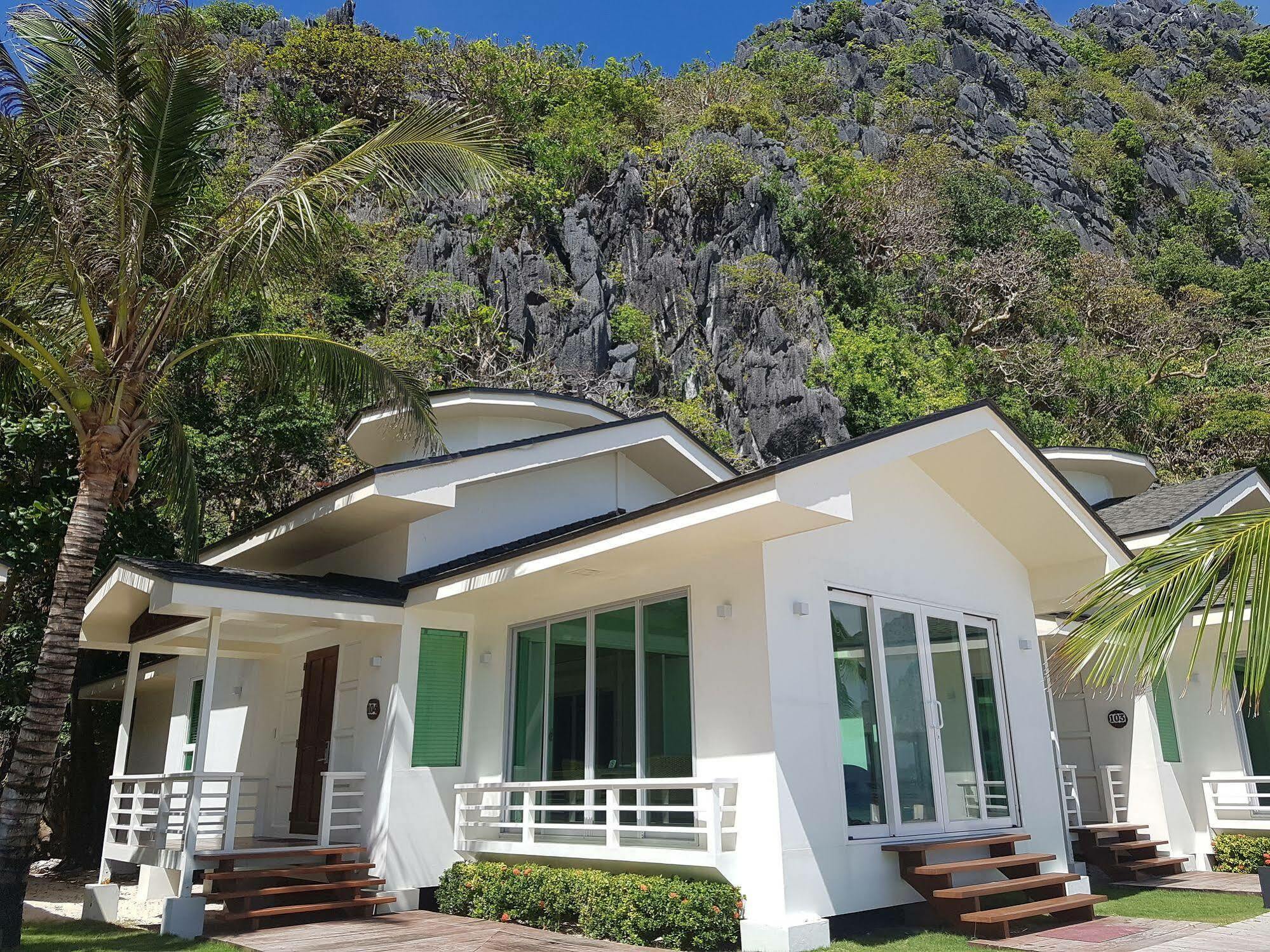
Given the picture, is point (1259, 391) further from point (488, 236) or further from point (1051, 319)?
point (488, 236)

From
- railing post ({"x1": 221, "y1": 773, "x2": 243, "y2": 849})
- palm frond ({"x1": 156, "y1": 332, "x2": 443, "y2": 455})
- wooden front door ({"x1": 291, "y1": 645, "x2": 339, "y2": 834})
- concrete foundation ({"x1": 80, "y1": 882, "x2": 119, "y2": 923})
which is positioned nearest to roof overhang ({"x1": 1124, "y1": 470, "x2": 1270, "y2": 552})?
palm frond ({"x1": 156, "y1": 332, "x2": 443, "y2": 455})

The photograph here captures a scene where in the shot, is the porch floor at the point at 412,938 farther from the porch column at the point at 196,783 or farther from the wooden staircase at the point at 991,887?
the wooden staircase at the point at 991,887

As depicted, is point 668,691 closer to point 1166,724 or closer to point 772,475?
point 772,475

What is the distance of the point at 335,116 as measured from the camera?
35.0m

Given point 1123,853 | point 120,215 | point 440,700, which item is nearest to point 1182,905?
point 1123,853

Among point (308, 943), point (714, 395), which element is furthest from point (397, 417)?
point (714, 395)

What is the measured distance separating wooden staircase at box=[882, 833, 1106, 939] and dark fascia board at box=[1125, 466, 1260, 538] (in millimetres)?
5288

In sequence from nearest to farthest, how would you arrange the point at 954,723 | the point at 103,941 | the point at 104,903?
the point at 103,941 → the point at 954,723 → the point at 104,903

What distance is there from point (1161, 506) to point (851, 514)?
943cm

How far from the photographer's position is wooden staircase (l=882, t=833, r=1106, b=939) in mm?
7434

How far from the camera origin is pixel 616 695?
857 cm

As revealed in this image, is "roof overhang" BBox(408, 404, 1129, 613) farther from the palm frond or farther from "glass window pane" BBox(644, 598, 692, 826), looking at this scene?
the palm frond

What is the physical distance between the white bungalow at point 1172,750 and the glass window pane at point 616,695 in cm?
655

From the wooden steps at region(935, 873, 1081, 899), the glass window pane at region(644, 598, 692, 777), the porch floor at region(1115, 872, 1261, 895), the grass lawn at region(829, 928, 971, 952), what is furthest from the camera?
the porch floor at region(1115, 872, 1261, 895)
